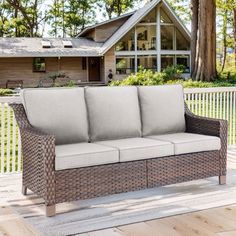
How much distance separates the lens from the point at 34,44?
72.7 ft

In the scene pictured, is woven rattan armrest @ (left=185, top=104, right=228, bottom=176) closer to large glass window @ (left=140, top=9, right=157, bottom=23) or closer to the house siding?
the house siding

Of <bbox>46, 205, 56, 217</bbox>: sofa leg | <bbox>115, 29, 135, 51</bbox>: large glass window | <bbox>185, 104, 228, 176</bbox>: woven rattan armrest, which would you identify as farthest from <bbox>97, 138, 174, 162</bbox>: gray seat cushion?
<bbox>115, 29, 135, 51</bbox>: large glass window

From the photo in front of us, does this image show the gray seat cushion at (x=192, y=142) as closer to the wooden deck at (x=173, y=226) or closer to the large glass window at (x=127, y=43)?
the wooden deck at (x=173, y=226)

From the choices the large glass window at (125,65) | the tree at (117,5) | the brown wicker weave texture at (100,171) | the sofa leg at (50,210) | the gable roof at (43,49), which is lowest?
the sofa leg at (50,210)

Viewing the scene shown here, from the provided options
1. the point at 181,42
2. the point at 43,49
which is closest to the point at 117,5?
the point at 181,42

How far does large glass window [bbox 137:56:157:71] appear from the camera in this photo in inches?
903

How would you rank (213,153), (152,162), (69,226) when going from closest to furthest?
(69,226) → (152,162) → (213,153)

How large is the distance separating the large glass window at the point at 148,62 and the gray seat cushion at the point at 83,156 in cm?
1938

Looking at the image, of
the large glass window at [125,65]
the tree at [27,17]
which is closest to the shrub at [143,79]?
the large glass window at [125,65]

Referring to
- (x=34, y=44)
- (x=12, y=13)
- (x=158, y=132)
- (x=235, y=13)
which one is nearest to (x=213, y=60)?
(x=34, y=44)

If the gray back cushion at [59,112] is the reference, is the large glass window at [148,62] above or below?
above

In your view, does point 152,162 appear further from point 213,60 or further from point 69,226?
point 213,60

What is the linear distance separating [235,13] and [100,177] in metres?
26.7

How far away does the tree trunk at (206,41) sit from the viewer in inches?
690
